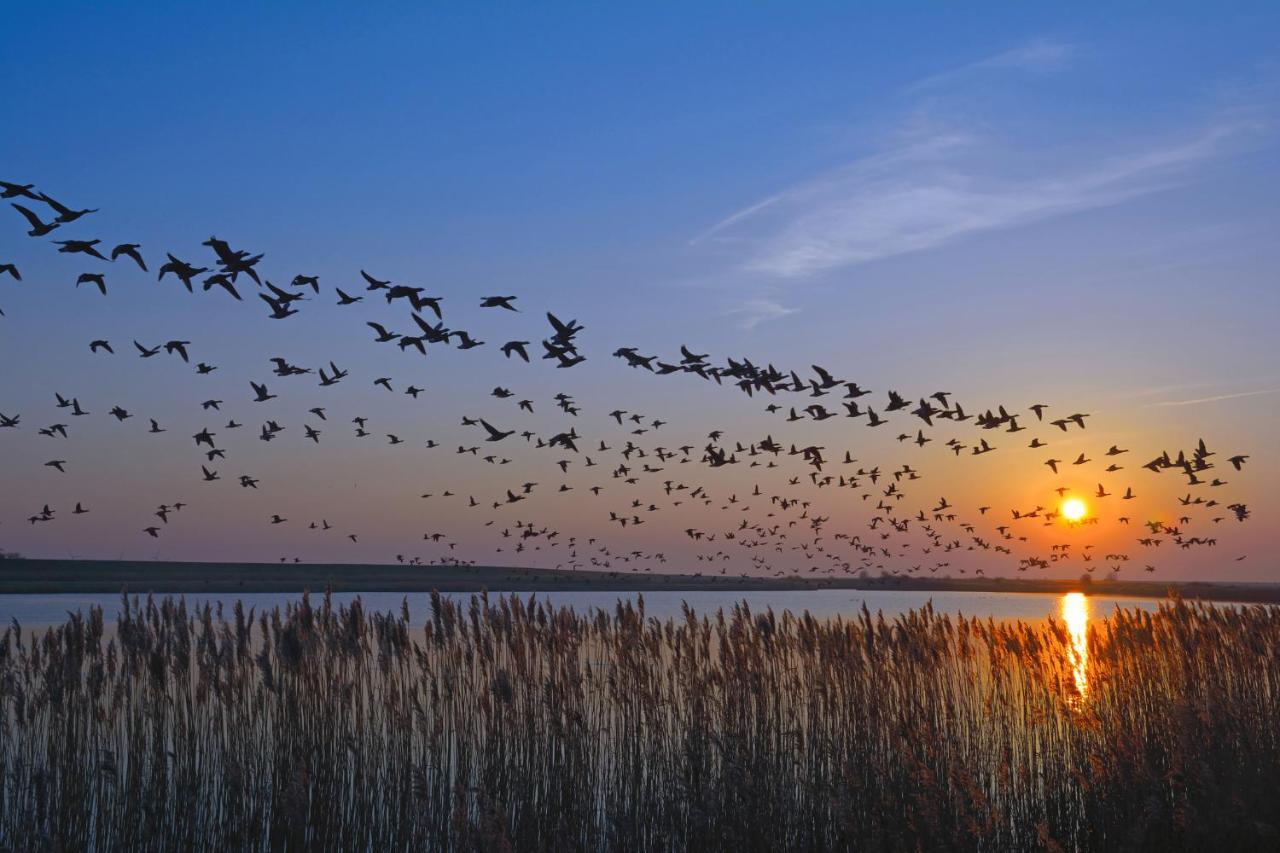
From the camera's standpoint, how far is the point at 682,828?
10305 millimetres

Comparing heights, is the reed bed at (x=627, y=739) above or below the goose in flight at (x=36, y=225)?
below

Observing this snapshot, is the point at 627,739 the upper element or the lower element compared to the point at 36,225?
lower

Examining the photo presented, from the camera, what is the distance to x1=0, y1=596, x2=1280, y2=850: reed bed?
10086 mm

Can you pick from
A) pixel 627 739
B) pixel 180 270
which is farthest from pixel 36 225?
pixel 627 739

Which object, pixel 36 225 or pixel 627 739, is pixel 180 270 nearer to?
pixel 36 225

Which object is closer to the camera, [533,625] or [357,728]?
[357,728]

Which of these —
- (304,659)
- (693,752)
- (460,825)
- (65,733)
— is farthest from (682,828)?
(65,733)

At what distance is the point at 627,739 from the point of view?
12305 millimetres

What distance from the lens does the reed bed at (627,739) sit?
10.1 m

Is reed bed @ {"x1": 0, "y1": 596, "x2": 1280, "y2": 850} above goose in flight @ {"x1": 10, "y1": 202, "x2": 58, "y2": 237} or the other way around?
the other way around

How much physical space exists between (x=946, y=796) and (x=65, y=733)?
9643 mm

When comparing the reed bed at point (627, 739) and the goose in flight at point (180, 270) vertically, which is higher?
the goose in flight at point (180, 270)

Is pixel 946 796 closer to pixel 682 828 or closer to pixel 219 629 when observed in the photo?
pixel 682 828

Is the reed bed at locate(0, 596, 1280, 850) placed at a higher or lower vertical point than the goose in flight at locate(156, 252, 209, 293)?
lower
